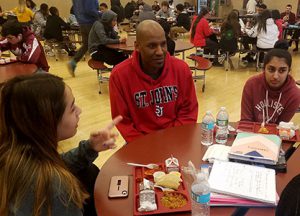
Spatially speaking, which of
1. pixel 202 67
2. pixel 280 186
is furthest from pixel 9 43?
pixel 280 186

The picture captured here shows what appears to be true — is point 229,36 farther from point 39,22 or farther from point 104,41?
point 39,22

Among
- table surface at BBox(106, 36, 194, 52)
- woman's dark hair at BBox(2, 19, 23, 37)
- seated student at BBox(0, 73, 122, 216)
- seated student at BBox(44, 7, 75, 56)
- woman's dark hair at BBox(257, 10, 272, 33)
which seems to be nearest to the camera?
seated student at BBox(0, 73, 122, 216)

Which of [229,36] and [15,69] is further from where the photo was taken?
[229,36]

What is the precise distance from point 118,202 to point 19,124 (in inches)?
20.1

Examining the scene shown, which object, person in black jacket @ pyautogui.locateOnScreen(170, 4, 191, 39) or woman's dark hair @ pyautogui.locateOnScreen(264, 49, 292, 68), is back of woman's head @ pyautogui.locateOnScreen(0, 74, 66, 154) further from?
person in black jacket @ pyautogui.locateOnScreen(170, 4, 191, 39)

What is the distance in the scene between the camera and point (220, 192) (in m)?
1.31

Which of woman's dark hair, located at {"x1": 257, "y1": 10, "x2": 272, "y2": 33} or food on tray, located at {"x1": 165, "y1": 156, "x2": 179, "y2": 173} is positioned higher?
woman's dark hair, located at {"x1": 257, "y1": 10, "x2": 272, "y2": 33}

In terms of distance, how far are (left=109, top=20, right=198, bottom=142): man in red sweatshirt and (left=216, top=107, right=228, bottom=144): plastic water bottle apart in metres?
0.48

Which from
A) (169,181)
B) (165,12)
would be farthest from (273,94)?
(165,12)

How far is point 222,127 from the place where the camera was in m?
1.86

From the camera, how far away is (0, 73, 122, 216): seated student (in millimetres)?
1133

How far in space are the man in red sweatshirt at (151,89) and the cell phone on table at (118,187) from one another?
2.56ft

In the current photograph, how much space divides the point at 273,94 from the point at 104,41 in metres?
3.45

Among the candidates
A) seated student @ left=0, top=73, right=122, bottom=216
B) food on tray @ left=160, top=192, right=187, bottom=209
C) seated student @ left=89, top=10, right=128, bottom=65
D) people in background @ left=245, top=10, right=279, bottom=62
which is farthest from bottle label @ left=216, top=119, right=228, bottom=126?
people in background @ left=245, top=10, right=279, bottom=62
